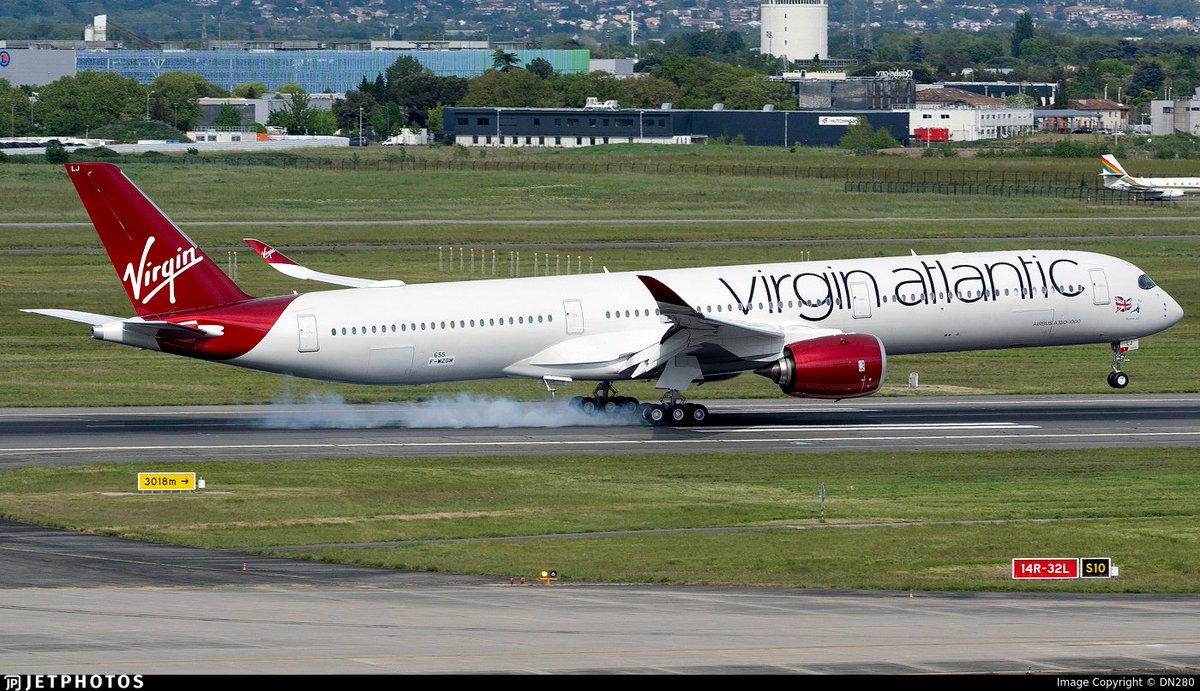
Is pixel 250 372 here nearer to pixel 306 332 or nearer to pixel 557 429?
pixel 306 332

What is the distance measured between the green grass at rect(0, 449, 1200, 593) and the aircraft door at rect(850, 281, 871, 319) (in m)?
6.47

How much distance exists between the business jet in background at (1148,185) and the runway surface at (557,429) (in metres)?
91.2

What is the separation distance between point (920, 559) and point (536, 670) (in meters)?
12.1

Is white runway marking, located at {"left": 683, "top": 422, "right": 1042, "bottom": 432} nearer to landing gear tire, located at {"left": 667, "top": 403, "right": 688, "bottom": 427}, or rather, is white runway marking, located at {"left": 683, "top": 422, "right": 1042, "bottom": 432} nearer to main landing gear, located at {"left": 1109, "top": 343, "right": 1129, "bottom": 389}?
landing gear tire, located at {"left": 667, "top": 403, "right": 688, "bottom": 427}

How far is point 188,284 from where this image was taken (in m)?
46.2

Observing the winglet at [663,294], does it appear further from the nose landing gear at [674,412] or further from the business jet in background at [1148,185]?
the business jet in background at [1148,185]

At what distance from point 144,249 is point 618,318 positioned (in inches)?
508

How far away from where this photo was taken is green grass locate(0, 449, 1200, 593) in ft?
103

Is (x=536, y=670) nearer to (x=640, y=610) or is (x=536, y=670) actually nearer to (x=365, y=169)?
(x=640, y=610)

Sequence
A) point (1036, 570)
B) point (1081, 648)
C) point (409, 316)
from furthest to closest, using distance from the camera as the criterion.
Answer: point (409, 316)
point (1036, 570)
point (1081, 648)

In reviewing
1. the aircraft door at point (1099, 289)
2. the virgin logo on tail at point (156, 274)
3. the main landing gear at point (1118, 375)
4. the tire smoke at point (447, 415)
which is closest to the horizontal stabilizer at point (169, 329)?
the virgin logo on tail at point (156, 274)

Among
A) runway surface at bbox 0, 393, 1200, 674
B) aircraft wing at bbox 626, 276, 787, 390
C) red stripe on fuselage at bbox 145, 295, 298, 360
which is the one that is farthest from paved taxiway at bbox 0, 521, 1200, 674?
aircraft wing at bbox 626, 276, 787, 390

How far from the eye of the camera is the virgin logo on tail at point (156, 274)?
45688 millimetres

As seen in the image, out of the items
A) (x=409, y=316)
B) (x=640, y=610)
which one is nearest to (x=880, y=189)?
(x=409, y=316)
